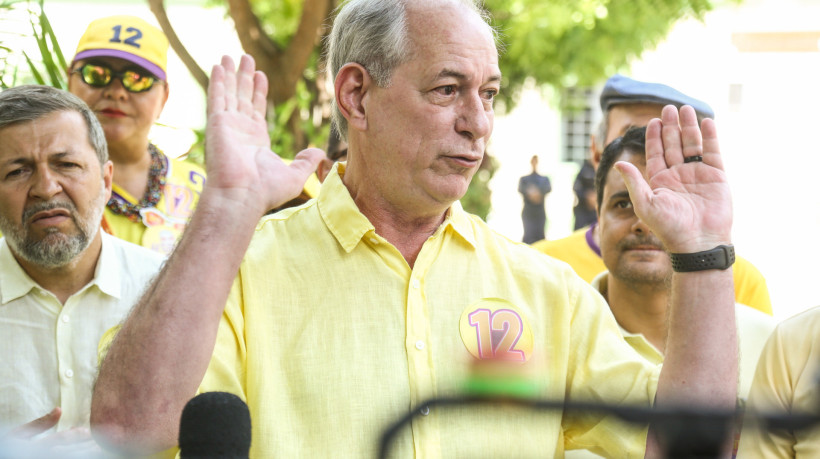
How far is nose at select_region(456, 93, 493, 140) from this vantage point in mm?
2236

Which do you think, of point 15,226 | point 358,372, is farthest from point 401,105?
point 15,226

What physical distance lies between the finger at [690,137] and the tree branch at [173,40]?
5.24 metres

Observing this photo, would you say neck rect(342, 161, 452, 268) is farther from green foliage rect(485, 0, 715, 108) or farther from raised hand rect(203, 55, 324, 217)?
green foliage rect(485, 0, 715, 108)

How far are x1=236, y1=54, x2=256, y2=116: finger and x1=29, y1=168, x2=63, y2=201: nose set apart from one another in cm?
103

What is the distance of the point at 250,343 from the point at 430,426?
445 millimetres

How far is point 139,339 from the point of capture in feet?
6.06

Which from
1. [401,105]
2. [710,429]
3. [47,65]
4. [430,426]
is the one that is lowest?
[430,426]

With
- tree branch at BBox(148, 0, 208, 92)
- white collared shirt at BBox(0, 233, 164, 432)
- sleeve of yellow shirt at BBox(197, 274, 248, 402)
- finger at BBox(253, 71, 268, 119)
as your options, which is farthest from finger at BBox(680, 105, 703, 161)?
tree branch at BBox(148, 0, 208, 92)

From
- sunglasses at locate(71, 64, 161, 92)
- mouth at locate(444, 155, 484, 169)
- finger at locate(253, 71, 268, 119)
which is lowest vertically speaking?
mouth at locate(444, 155, 484, 169)

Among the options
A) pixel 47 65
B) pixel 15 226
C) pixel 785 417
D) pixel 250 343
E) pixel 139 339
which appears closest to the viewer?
pixel 785 417

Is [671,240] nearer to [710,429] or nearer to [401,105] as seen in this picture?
[401,105]

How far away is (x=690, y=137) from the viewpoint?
223cm

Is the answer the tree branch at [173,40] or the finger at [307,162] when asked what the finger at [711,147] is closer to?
the finger at [307,162]

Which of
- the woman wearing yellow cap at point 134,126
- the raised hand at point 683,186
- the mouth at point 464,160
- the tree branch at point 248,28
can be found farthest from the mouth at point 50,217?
the tree branch at point 248,28
